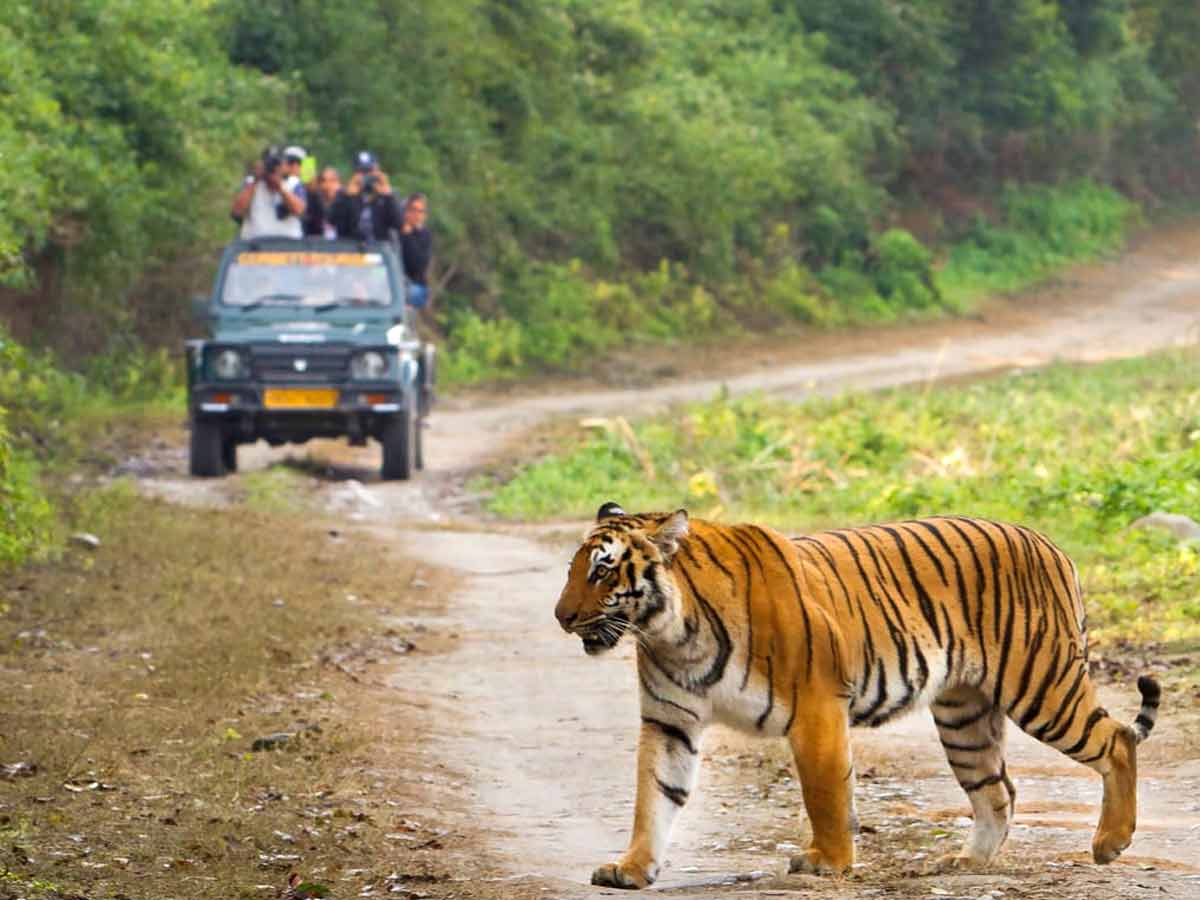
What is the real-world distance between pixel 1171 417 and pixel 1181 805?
12162 mm

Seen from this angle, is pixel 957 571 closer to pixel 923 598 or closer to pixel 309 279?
pixel 923 598

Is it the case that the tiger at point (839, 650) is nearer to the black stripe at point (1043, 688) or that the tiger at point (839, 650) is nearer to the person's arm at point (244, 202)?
the black stripe at point (1043, 688)

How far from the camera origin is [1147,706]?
7148 millimetres

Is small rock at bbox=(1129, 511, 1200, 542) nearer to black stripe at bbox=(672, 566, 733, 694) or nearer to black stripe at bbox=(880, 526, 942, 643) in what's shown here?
black stripe at bbox=(880, 526, 942, 643)

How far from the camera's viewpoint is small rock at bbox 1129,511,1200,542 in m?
13.4

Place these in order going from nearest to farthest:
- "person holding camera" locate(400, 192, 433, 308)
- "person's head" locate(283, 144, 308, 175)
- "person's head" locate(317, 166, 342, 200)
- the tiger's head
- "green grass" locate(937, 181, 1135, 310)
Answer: the tiger's head, "person's head" locate(283, 144, 308, 175), "person's head" locate(317, 166, 342, 200), "person holding camera" locate(400, 192, 433, 308), "green grass" locate(937, 181, 1135, 310)

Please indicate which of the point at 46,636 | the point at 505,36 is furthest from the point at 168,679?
Result: the point at 505,36

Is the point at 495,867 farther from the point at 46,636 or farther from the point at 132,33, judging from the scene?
the point at 132,33

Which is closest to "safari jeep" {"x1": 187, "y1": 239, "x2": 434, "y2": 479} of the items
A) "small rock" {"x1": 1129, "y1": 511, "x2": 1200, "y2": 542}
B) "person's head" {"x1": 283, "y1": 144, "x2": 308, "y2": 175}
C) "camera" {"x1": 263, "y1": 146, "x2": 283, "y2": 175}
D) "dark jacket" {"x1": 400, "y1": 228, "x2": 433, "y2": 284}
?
"camera" {"x1": 263, "y1": 146, "x2": 283, "y2": 175}

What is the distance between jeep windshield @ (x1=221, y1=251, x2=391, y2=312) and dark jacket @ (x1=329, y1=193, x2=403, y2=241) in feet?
4.86

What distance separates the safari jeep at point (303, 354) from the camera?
1900 centimetres

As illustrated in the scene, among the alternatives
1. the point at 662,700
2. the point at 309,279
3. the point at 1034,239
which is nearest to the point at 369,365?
the point at 309,279

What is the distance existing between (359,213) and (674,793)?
50.0 feet

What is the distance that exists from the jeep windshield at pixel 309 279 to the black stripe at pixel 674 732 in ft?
44.0
